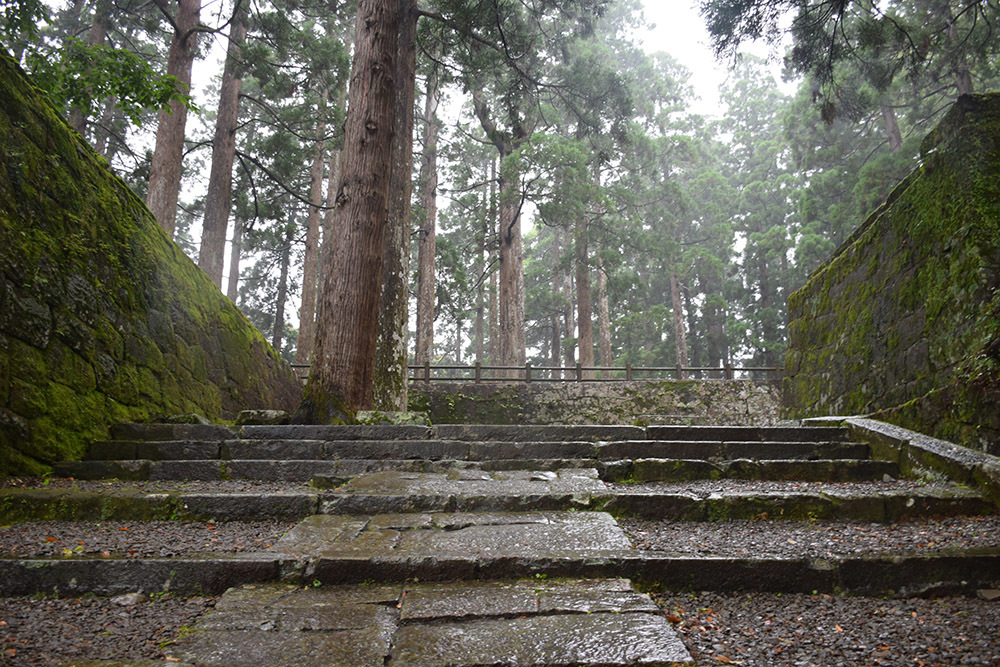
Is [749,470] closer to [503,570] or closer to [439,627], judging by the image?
[503,570]

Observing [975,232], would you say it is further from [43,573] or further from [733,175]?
[733,175]

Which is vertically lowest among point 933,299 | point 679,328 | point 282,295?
point 933,299

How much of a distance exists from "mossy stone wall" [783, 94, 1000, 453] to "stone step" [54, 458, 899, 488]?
74 centimetres

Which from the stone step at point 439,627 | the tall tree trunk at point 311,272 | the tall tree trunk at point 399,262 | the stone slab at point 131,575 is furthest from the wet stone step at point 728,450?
Answer: the tall tree trunk at point 311,272

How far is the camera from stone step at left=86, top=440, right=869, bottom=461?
3977 millimetres

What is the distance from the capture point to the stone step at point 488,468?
3.54m

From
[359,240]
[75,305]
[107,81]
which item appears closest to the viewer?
[75,305]

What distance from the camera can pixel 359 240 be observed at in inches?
225

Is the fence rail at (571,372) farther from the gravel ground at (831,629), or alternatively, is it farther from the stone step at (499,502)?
the gravel ground at (831,629)

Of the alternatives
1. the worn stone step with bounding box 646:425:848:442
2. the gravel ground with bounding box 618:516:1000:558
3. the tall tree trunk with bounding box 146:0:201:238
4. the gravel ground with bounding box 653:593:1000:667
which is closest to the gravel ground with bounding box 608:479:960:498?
the gravel ground with bounding box 618:516:1000:558

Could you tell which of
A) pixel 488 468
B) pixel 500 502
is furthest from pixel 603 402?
pixel 500 502

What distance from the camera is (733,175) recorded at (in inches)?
1153

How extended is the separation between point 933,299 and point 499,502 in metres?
4.04

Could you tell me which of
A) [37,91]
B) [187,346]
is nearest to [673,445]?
[187,346]
